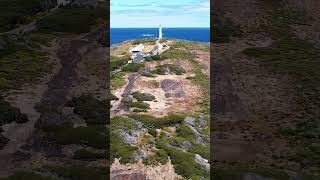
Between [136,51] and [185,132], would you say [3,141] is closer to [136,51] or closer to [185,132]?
[185,132]

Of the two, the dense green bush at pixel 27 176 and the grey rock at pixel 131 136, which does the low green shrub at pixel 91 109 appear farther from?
the dense green bush at pixel 27 176

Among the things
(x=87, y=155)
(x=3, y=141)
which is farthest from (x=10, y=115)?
(x=87, y=155)

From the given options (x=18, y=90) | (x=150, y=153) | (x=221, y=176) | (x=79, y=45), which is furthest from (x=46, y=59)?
(x=221, y=176)

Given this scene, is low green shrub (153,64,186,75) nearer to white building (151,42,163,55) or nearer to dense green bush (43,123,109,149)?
white building (151,42,163,55)

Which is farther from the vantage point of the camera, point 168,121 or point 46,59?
point 46,59

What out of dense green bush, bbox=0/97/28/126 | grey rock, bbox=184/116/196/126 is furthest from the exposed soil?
grey rock, bbox=184/116/196/126

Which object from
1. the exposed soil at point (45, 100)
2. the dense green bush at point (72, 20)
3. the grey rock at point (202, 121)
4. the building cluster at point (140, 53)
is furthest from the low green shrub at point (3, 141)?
the dense green bush at point (72, 20)

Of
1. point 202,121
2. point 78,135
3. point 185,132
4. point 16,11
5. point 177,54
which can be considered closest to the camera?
point 78,135

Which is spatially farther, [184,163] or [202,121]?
[202,121]

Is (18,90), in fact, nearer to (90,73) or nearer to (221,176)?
(90,73)
